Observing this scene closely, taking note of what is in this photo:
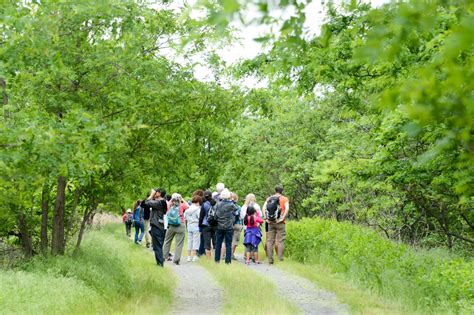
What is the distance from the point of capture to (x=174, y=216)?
17578 mm

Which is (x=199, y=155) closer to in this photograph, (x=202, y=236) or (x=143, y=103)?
(x=143, y=103)

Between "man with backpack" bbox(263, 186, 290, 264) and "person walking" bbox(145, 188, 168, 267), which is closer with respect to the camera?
"person walking" bbox(145, 188, 168, 267)

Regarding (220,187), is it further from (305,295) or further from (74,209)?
(305,295)

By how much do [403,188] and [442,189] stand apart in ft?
4.58

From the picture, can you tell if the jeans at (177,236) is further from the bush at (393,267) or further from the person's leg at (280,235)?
the bush at (393,267)

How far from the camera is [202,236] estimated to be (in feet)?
64.8

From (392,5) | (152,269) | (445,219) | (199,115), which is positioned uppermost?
(199,115)

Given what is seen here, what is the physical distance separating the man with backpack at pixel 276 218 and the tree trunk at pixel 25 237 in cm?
693

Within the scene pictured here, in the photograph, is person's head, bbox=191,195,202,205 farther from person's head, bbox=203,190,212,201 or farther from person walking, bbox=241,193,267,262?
person walking, bbox=241,193,267,262

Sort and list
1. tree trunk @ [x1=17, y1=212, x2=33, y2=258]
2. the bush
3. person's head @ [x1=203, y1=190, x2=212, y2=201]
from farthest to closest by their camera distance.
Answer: person's head @ [x1=203, y1=190, x2=212, y2=201]
tree trunk @ [x1=17, y1=212, x2=33, y2=258]
the bush

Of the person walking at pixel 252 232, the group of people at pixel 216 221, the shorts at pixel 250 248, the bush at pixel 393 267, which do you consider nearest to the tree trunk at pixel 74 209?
the group of people at pixel 216 221

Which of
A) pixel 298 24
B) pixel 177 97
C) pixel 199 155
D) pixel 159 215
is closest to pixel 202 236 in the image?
pixel 159 215

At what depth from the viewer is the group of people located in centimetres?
1644

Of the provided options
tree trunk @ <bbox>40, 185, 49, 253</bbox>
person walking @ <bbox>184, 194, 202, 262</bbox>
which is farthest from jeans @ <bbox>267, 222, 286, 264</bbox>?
tree trunk @ <bbox>40, 185, 49, 253</bbox>
